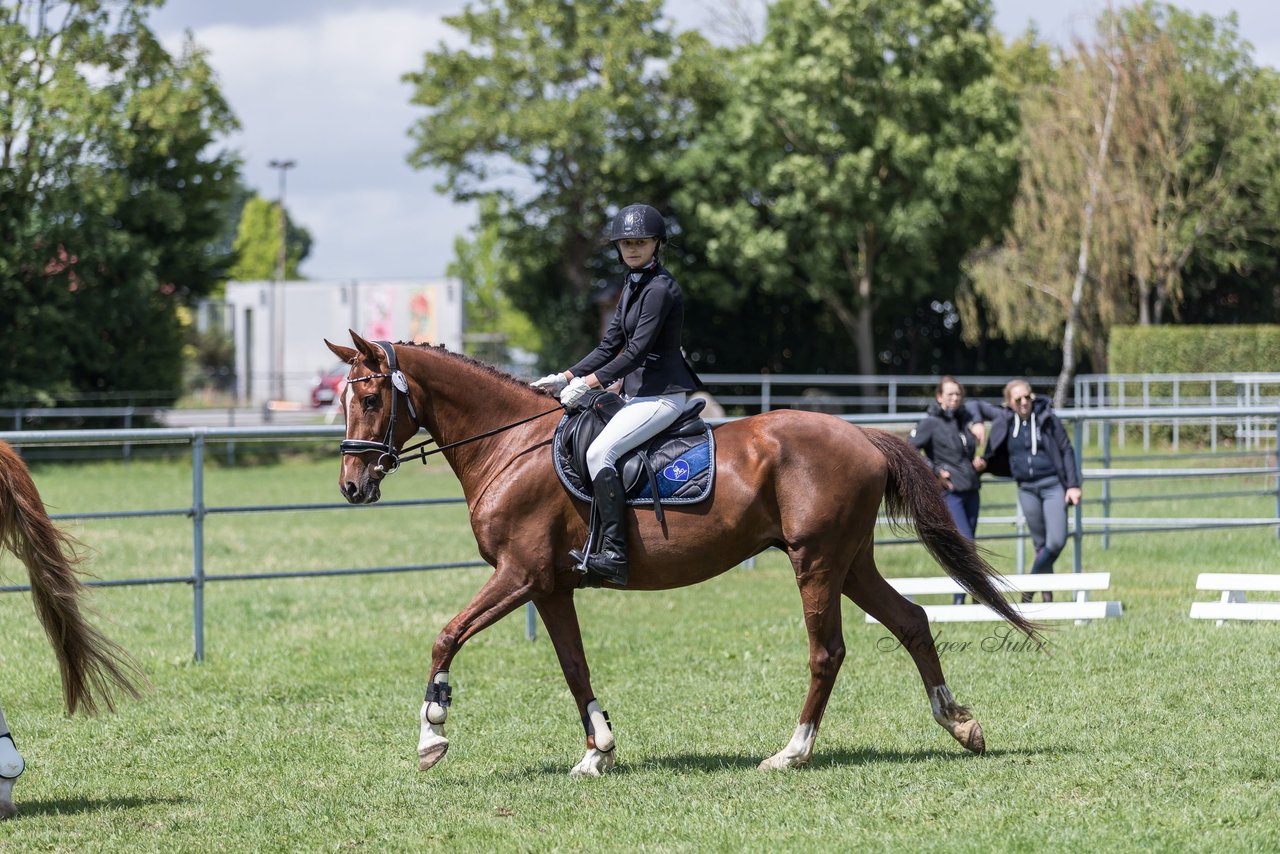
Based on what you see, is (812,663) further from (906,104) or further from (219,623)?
(906,104)

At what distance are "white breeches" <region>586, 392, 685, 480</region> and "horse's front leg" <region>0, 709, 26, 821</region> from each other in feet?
9.22

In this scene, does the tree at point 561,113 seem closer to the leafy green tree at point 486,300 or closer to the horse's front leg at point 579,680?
the leafy green tree at point 486,300

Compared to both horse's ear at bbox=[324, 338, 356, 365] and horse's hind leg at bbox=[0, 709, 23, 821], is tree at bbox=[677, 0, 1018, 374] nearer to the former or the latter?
horse's ear at bbox=[324, 338, 356, 365]

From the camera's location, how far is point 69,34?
35750mm

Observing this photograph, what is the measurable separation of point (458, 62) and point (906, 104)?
13067mm

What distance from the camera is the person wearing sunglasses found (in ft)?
39.0

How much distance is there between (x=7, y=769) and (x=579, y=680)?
8.44ft

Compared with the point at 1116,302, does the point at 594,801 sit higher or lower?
lower

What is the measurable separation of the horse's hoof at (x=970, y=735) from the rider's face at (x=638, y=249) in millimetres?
2713

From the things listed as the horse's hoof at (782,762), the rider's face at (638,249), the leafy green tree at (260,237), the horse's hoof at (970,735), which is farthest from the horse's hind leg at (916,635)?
the leafy green tree at (260,237)

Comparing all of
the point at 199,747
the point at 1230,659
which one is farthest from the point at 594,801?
the point at 1230,659

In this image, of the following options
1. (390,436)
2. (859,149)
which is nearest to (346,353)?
(390,436)

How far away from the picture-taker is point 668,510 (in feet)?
22.6

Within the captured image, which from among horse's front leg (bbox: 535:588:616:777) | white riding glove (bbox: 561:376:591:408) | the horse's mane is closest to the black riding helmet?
white riding glove (bbox: 561:376:591:408)
